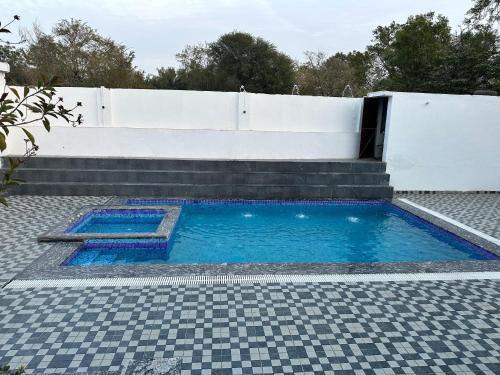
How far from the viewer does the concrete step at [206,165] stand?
7742 mm

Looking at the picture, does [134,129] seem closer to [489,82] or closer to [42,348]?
[42,348]

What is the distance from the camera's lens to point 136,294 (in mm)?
3564

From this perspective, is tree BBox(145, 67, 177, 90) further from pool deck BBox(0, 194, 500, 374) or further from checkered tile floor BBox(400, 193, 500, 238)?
pool deck BBox(0, 194, 500, 374)

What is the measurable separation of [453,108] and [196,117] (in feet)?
19.4

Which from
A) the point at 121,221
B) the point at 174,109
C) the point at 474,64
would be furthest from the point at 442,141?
the point at 474,64

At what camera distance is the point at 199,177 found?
26.0 feet

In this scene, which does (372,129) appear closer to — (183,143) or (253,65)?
(183,143)

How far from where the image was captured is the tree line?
54.8ft

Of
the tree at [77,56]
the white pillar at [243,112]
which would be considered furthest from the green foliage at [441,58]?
the tree at [77,56]

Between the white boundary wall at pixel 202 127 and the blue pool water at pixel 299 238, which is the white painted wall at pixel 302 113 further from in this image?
the blue pool water at pixel 299 238

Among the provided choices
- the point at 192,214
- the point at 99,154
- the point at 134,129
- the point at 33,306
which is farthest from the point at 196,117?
the point at 33,306

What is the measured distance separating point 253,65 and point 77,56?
11.0m

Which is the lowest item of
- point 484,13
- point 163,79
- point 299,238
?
point 299,238

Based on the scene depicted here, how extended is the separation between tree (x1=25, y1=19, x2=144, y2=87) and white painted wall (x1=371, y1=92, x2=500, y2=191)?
47.5 ft
